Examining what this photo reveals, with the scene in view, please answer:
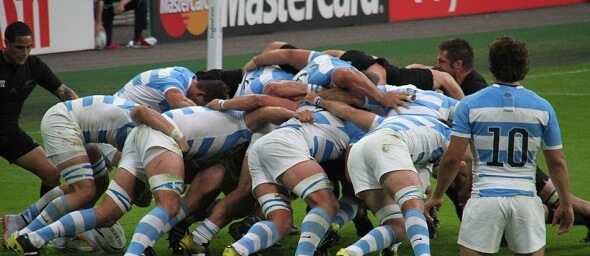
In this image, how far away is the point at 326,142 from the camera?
28.5ft

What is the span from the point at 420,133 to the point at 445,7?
55.4 ft

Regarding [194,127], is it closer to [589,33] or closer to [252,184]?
[252,184]

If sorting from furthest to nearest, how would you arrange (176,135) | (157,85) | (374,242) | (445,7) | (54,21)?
(445,7) < (54,21) < (157,85) < (176,135) < (374,242)

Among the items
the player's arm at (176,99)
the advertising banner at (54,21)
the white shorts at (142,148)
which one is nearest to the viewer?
the white shorts at (142,148)

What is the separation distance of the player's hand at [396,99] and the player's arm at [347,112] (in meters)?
0.17

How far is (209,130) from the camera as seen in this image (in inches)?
350

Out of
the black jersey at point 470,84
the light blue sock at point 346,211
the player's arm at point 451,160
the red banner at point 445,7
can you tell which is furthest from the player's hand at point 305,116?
the red banner at point 445,7

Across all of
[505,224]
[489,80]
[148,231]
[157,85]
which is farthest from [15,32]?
[489,80]

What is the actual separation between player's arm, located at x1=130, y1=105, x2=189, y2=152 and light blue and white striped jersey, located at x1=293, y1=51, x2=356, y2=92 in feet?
3.68

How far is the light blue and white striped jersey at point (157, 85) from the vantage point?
982 centimetres

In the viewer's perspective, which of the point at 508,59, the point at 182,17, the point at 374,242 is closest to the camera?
the point at 508,59

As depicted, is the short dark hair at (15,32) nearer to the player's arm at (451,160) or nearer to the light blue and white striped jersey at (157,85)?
the light blue and white striped jersey at (157,85)

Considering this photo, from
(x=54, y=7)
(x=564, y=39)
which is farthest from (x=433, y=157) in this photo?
(x=564, y=39)

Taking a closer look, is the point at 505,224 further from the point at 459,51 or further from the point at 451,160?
the point at 459,51
